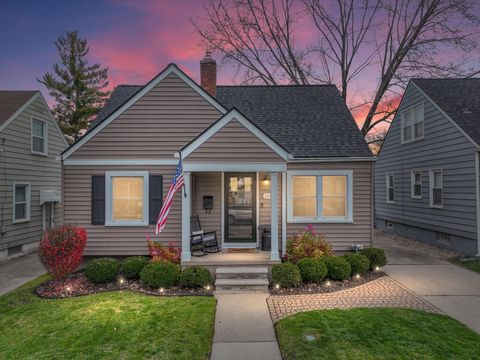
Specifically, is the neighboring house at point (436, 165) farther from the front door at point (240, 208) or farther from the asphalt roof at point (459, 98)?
the front door at point (240, 208)

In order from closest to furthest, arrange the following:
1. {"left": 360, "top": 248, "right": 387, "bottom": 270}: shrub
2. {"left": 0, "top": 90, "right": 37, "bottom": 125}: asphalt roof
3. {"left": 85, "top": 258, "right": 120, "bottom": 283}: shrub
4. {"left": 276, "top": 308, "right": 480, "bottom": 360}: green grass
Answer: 1. {"left": 276, "top": 308, "right": 480, "bottom": 360}: green grass
2. {"left": 85, "top": 258, "right": 120, "bottom": 283}: shrub
3. {"left": 360, "top": 248, "right": 387, "bottom": 270}: shrub
4. {"left": 0, "top": 90, "right": 37, "bottom": 125}: asphalt roof

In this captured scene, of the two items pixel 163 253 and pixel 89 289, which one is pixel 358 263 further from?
pixel 89 289

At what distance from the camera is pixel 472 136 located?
1046 centimetres

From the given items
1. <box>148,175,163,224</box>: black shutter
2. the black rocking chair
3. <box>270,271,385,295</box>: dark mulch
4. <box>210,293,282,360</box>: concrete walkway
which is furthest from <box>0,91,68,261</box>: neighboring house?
<box>270,271,385,295</box>: dark mulch

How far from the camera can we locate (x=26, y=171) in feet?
39.7

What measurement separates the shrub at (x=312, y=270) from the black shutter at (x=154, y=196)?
15.0 feet

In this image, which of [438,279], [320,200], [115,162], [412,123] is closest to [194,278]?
[115,162]

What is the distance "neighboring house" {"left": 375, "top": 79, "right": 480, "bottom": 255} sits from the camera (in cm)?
1066

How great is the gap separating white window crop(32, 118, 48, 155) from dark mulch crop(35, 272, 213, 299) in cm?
767

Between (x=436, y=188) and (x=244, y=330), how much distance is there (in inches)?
445

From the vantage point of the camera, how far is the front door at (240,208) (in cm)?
951

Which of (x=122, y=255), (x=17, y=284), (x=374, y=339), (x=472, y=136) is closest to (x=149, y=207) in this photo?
(x=122, y=255)

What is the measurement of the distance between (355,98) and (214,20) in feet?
35.4

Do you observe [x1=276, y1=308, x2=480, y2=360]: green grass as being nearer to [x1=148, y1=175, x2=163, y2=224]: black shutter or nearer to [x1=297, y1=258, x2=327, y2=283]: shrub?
[x1=297, y1=258, x2=327, y2=283]: shrub
